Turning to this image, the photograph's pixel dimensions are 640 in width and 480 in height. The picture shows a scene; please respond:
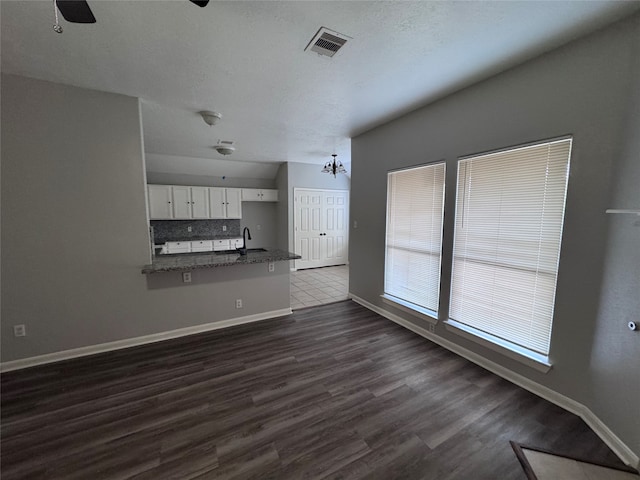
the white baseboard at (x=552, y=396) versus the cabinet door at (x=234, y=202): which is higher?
the cabinet door at (x=234, y=202)

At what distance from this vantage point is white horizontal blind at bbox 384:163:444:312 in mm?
2977

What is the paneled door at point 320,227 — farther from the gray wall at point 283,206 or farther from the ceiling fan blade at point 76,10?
the ceiling fan blade at point 76,10

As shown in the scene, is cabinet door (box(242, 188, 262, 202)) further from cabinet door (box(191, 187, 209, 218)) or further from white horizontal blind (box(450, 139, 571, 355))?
white horizontal blind (box(450, 139, 571, 355))

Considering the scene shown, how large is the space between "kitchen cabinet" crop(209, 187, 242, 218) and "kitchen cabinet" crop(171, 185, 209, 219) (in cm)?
13

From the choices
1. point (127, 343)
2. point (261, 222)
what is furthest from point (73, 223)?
point (261, 222)

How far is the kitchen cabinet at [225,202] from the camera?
6.09 meters

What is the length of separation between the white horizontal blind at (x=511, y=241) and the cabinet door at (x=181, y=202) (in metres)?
5.52

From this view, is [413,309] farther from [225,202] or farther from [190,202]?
[190,202]

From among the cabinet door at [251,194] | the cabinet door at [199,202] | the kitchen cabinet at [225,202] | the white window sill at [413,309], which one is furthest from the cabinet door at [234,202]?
the white window sill at [413,309]

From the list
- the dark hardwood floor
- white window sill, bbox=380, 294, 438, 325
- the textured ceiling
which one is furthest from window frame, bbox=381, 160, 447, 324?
the textured ceiling

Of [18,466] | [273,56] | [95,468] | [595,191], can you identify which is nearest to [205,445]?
[95,468]

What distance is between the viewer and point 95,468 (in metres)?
1.49

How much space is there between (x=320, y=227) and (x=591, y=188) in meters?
5.43

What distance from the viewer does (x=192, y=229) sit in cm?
630
